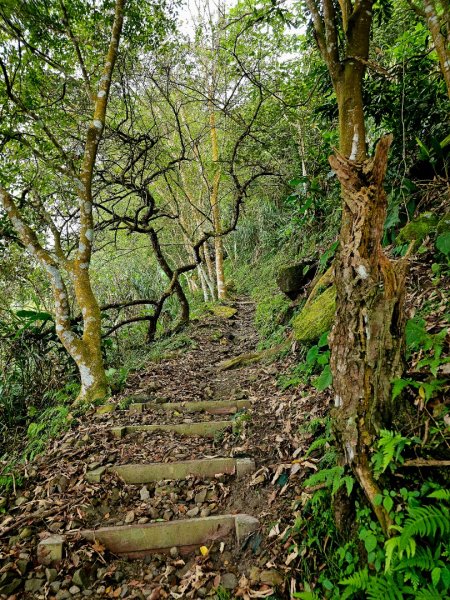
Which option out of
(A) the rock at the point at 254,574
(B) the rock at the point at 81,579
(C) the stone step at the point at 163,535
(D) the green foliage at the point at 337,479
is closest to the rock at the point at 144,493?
(C) the stone step at the point at 163,535

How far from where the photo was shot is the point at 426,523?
150cm

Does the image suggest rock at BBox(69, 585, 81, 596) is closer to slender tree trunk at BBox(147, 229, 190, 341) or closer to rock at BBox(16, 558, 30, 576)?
rock at BBox(16, 558, 30, 576)

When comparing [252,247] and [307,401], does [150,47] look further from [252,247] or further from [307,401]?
[252,247]

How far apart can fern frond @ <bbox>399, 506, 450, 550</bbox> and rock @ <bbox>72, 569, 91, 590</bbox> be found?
2116 millimetres

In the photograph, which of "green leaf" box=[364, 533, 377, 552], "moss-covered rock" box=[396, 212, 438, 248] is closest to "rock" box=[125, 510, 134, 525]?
"green leaf" box=[364, 533, 377, 552]

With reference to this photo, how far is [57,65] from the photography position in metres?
5.12

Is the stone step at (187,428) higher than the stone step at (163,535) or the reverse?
higher

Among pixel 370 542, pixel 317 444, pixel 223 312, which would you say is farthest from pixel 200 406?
pixel 223 312

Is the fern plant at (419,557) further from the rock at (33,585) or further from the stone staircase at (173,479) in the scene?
the rock at (33,585)

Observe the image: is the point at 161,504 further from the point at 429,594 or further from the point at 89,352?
the point at 89,352

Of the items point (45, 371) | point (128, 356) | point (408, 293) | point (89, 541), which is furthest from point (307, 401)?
point (128, 356)

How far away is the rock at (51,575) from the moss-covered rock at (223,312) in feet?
25.1

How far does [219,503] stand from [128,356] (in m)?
5.32

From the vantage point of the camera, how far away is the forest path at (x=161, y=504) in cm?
230
